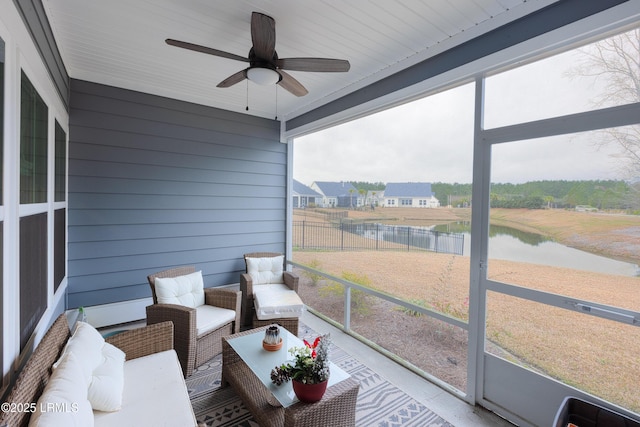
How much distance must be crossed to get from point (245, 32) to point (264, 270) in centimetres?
279

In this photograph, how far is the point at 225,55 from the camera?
196 cm

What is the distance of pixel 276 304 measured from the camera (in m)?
3.12

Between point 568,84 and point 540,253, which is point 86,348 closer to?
point 540,253

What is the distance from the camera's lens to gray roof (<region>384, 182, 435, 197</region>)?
275 centimetres

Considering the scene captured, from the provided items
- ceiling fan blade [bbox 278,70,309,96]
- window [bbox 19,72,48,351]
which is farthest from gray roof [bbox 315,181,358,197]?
window [bbox 19,72,48,351]

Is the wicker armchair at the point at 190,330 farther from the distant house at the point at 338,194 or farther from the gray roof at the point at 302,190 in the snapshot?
the gray roof at the point at 302,190

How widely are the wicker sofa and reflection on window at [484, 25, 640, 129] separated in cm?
293

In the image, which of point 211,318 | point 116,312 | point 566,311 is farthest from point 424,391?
point 116,312

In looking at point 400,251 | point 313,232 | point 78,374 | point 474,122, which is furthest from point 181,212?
point 474,122

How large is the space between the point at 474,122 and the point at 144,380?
3.07 m

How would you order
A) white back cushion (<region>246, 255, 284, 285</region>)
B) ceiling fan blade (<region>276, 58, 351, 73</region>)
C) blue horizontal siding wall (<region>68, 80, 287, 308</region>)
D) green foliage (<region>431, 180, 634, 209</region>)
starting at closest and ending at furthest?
green foliage (<region>431, 180, 634, 209</region>), ceiling fan blade (<region>276, 58, 351, 73</region>), blue horizontal siding wall (<region>68, 80, 287, 308</region>), white back cushion (<region>246, 255, 284, 285</region>)

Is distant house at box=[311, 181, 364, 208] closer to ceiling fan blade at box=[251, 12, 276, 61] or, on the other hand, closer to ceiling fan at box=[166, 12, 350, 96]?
ceiling fan at box=[166, 12, 350, 96]

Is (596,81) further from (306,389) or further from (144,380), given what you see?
(144,380)

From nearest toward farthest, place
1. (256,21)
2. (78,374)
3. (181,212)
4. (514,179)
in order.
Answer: (78,374), (256,21), (514,179), (181,212)
